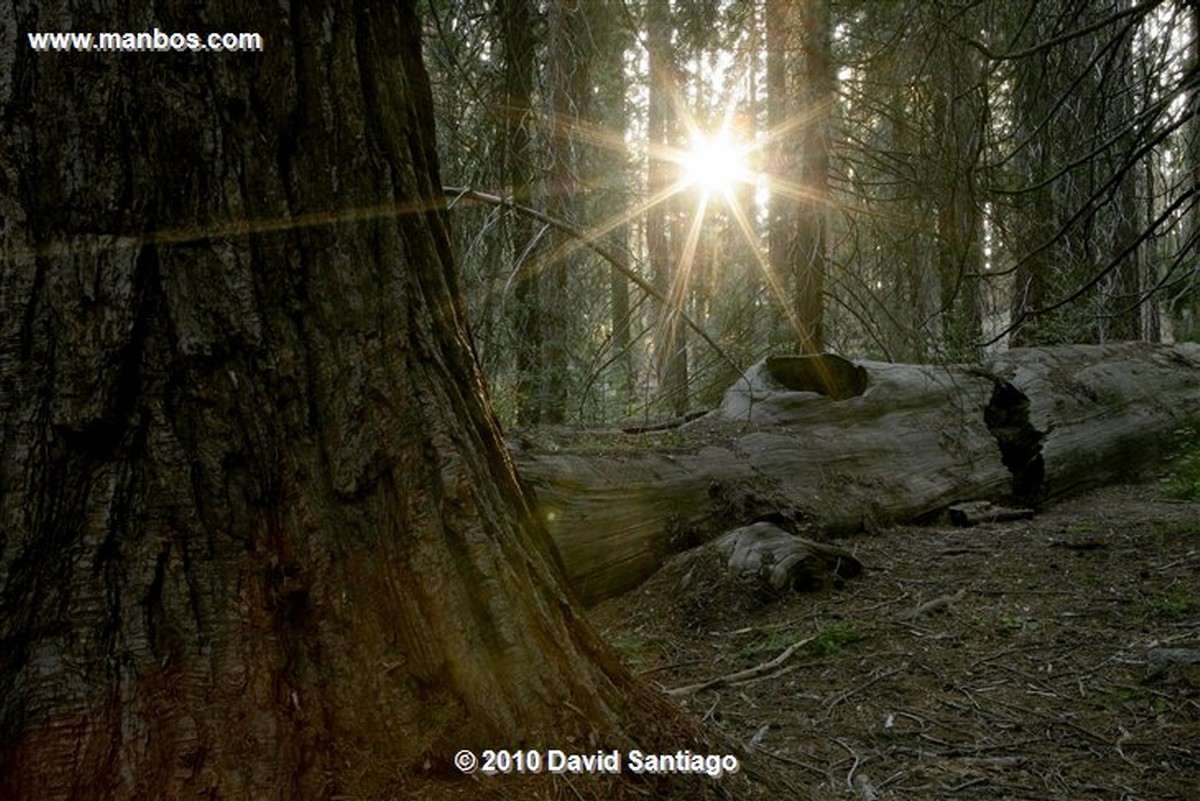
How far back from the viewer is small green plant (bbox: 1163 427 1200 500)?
5754mm

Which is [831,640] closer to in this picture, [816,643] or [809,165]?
[816,643]

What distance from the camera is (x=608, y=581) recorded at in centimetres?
420

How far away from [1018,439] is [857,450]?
1716mm

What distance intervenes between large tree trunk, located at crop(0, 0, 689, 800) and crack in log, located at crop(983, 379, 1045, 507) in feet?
17.7

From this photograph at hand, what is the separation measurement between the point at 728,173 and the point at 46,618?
221 inches

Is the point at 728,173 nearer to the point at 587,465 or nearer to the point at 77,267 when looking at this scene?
the point at 587,465

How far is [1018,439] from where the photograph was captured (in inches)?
243

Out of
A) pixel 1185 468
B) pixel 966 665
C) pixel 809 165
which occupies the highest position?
pixel 809 165

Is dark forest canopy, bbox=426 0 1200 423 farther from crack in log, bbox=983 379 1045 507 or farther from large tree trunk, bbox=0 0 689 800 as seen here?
large tree trunk, bbox=0 0 689 800

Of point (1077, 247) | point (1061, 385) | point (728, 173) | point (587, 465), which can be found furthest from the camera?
point (1077, 247)

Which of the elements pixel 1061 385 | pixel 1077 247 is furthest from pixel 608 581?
pixel 1077 247

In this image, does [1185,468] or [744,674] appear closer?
[744,674]

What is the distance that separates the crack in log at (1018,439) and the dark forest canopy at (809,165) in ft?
2.72

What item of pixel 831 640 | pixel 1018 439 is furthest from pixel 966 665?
pixel 1018 439
